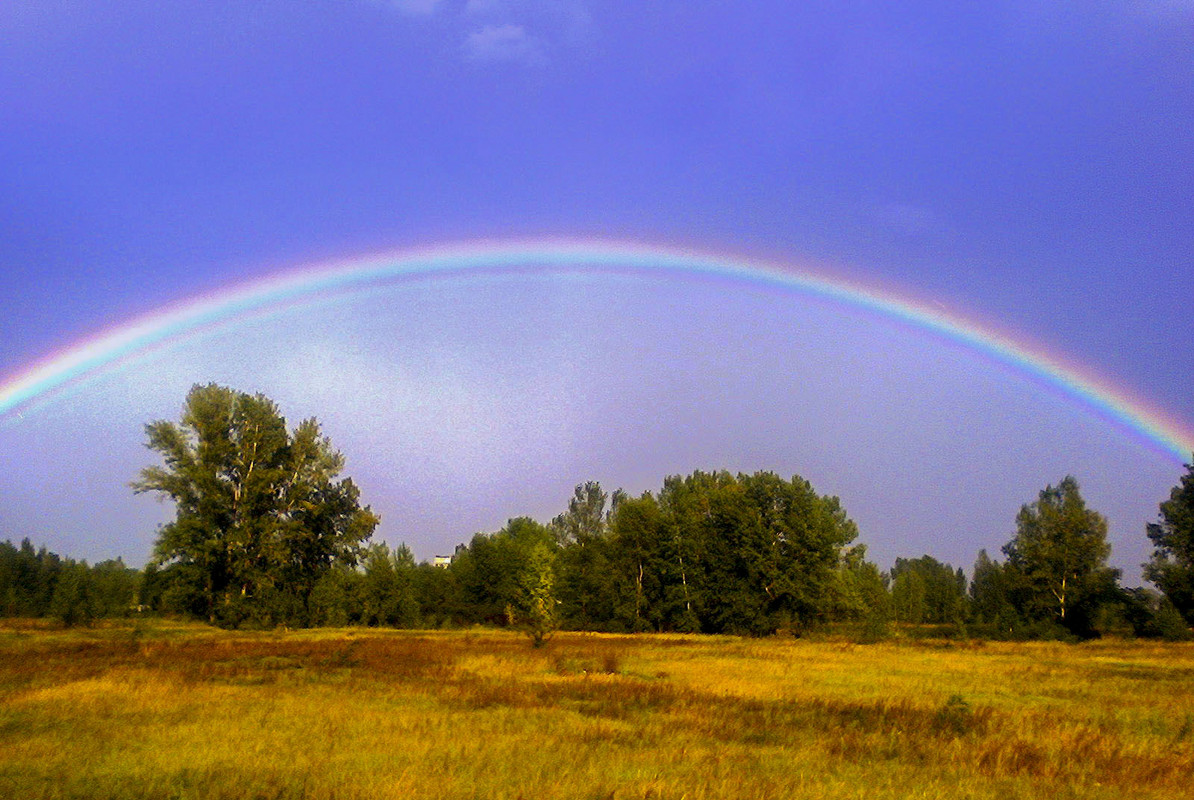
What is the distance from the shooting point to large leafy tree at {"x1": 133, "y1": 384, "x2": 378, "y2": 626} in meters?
54.9

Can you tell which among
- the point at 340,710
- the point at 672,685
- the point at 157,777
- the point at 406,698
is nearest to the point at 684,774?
the point at 157,777

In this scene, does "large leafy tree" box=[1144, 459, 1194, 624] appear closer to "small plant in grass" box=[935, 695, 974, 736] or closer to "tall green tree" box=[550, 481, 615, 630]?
"tall green tree" box=[550, 481, 615, 630]

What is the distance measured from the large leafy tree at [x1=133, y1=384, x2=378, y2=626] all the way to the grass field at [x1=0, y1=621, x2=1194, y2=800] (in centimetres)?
2848

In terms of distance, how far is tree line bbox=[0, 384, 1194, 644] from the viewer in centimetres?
5581

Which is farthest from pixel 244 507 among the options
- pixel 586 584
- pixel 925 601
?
pixel 925 601

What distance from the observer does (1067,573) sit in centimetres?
7456

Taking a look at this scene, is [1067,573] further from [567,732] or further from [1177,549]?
[567,732]

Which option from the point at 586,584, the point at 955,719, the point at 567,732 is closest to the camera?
the point at 567,732

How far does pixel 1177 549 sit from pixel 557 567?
55.2 m

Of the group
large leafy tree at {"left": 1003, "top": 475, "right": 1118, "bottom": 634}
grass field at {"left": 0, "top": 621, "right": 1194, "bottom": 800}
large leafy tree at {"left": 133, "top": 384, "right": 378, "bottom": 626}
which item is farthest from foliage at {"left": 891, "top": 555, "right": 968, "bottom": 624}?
grass field at {"left": 0, "top": 621, "right": 1194, "bottom": 800}

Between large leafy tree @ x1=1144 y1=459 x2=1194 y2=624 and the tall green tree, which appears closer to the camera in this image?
large leafy tree @ x1=1144 y1=459 x2=1194 y2=624

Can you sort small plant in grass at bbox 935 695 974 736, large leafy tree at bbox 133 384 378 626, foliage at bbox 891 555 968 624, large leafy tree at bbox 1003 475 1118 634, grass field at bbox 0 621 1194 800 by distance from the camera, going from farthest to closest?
1. foliage at bbox 891 555 968 624
2. large leafy tree at bbox 1003 475 1118 634
3. large leafy tree at bbox 133 384 378 626
4. small plant in grass at bbox 935 695 974 736
5. grass field at bbox 0 621 1194 800

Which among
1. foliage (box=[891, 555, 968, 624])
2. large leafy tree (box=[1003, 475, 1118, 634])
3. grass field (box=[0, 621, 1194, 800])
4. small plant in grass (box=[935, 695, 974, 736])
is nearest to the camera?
grass field (box=[0, 621, 1194, 800])

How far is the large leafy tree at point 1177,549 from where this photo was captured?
67562 mm
